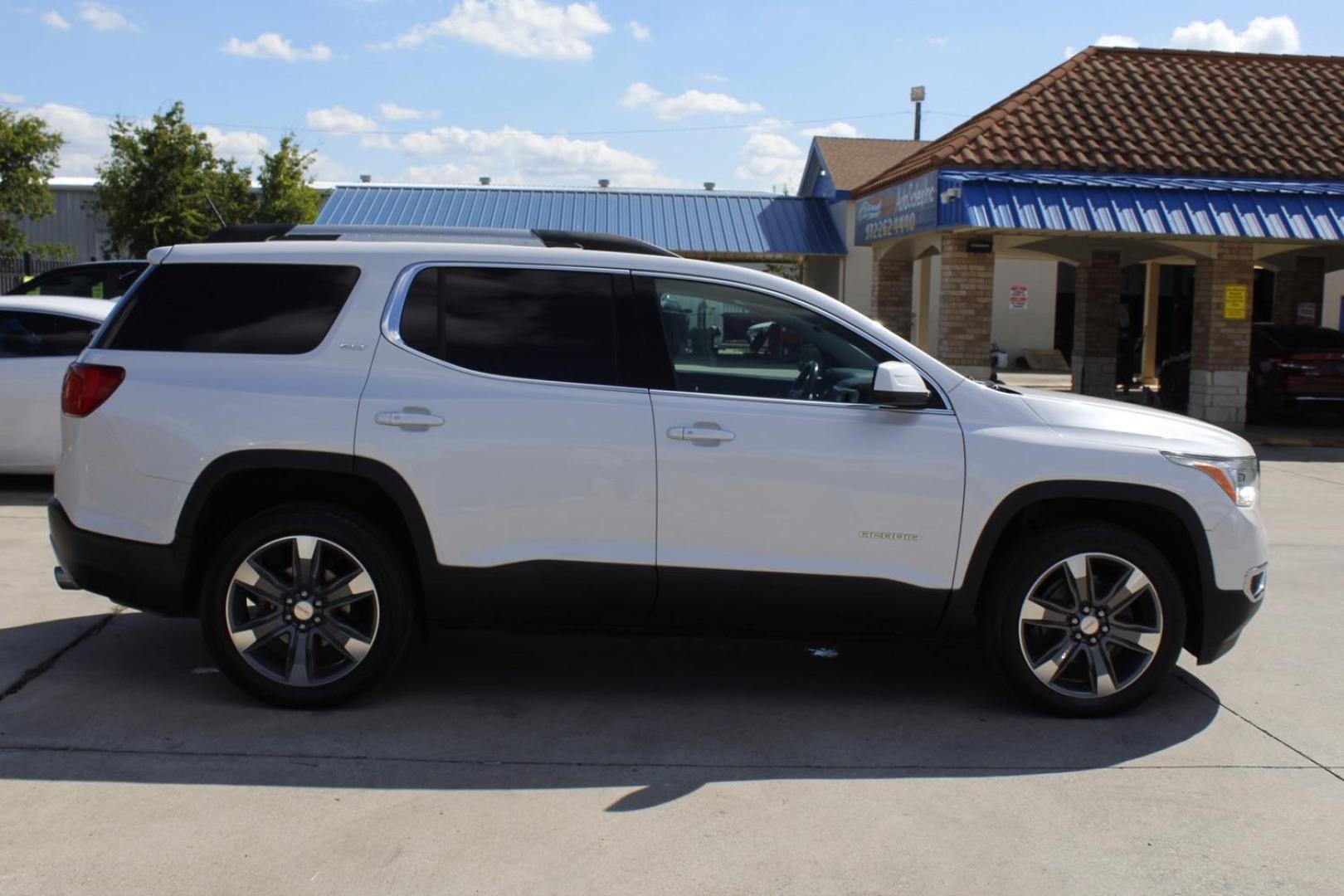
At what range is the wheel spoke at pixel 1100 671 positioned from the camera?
16.7 ft

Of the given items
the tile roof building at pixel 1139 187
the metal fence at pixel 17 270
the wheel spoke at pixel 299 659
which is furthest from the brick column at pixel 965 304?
the metal fence at pixel 17 270

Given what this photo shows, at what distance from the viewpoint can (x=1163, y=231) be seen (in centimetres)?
1638

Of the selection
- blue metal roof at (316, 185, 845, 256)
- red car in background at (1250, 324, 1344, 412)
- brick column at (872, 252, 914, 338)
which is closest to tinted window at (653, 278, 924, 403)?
red car in background at (1250, 324, 1344, 412)

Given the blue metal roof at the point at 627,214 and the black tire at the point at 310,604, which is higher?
the blue metal roof at the point at 627,214

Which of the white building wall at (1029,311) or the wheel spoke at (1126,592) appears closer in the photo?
the wheel spoke at (1126,592)

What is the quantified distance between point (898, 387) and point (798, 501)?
1.92 feet

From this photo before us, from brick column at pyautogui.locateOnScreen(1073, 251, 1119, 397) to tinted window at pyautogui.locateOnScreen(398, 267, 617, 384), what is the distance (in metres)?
18.8

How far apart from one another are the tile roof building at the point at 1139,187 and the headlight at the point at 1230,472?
36.0ft

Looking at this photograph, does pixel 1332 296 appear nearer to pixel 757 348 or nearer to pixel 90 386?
pixel 757 348

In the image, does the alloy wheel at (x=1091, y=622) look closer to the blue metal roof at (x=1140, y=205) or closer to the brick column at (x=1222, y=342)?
the blue metal roof at (x=1140, y=205)

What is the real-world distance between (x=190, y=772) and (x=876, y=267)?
60.9ft

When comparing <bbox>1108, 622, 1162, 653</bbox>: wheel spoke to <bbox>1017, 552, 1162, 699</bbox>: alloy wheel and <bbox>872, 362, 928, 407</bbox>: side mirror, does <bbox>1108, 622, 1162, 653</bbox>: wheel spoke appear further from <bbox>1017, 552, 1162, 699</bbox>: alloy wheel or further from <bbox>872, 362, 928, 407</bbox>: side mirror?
<bbox>872, 362, 928, 407</bbox>: side mirror

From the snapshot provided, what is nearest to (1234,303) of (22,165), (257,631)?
(257,631)

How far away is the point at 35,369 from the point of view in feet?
31.9
